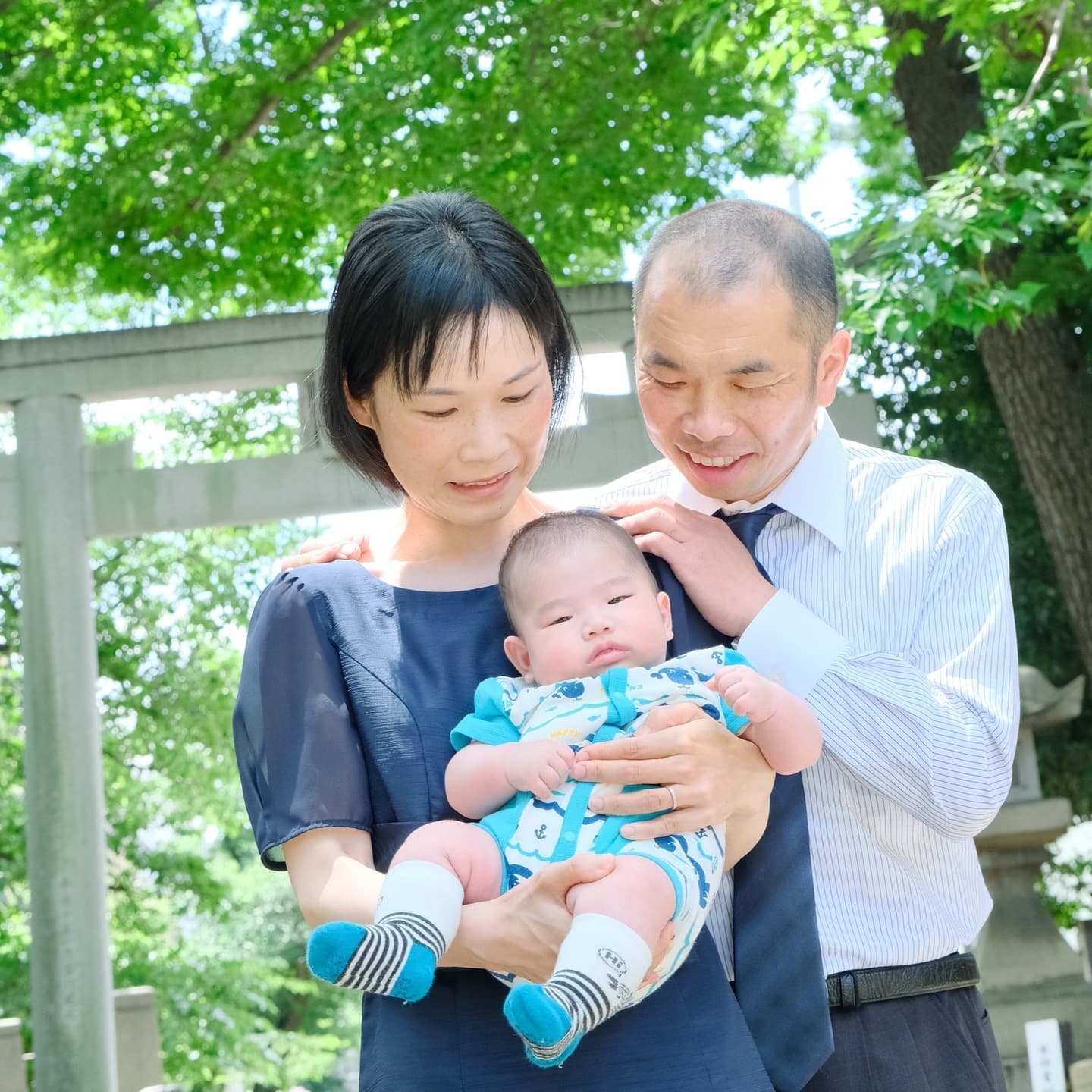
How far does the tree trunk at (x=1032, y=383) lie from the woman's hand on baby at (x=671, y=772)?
5.50 meters

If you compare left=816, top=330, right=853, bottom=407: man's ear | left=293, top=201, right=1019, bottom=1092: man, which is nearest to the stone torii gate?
left=816, top=330, right=853, bottom=407: man's ear

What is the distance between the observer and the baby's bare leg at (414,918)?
1375 millimetres

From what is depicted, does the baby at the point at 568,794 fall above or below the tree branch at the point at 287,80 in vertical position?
below

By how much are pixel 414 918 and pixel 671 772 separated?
0.34 meters

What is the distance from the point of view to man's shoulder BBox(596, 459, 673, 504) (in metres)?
2.33

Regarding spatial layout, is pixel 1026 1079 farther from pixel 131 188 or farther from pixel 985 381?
pixel 131 188

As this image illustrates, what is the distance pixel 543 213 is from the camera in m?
7.58

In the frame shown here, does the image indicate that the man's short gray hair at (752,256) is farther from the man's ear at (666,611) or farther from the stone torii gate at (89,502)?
the stone torii gate at (89,502)

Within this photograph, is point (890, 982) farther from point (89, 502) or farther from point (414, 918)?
point (89, 502)

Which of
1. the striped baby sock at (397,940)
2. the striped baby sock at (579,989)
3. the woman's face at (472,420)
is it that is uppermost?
the woman's face at (472,420)

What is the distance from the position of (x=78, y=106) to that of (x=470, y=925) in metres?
8.35

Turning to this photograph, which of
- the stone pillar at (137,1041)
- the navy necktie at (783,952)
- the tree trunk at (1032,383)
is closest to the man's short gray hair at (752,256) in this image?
the navy necktie at (783,952)

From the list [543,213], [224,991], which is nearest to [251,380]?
[543,213]

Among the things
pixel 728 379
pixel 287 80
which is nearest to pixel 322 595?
pixel 728 379
